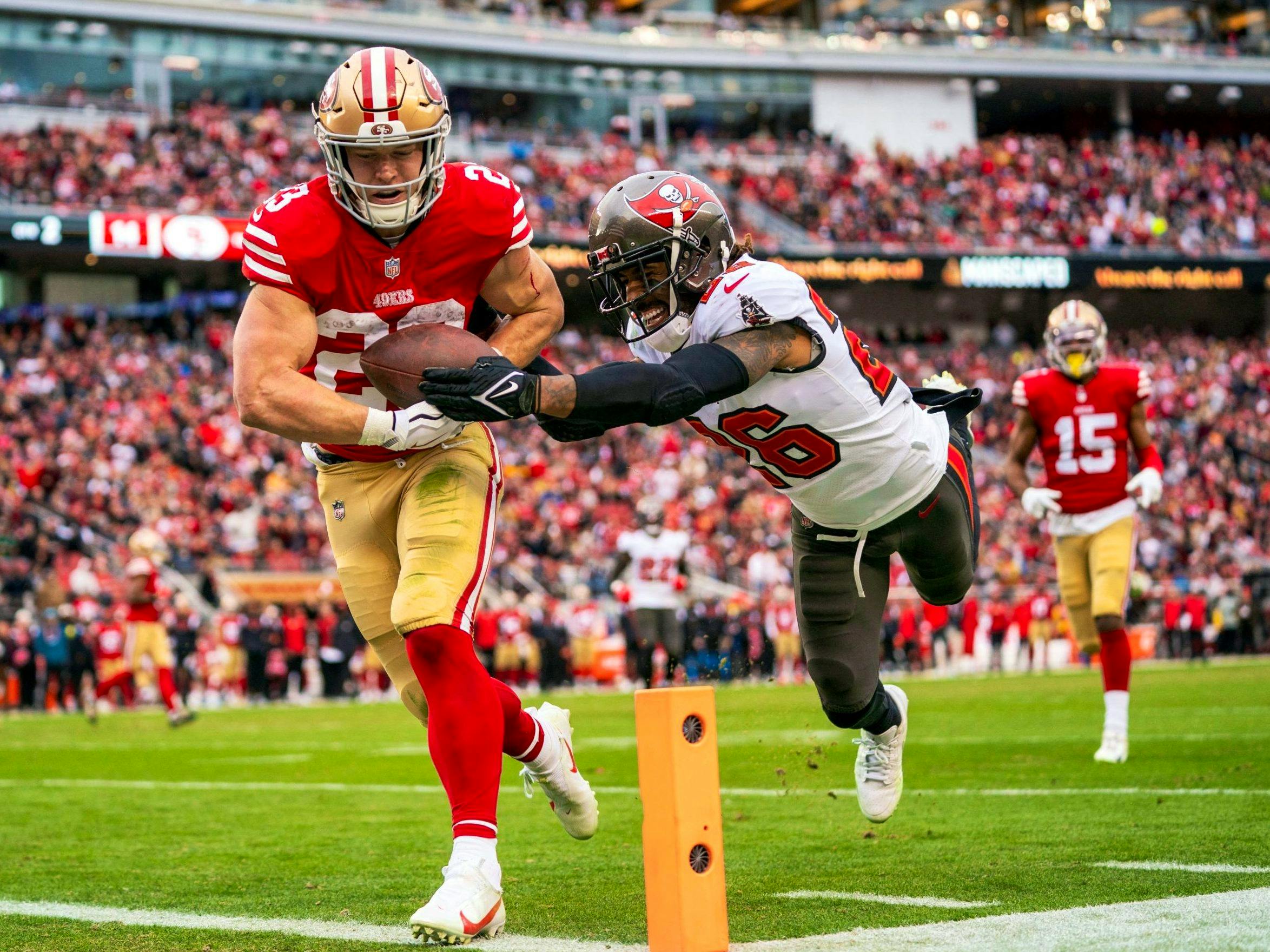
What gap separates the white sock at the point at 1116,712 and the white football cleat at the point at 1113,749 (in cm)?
2

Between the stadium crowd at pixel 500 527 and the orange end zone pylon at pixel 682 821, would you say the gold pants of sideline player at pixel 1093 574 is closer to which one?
the orange end zone pylon at pixel 682 821

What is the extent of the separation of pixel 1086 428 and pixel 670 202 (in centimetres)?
414

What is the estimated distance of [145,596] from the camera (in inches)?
504

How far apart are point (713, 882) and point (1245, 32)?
4338 cm

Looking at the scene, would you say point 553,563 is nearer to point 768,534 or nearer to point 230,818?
point 768,534

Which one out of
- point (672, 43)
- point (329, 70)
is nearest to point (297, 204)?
point (329, 70)

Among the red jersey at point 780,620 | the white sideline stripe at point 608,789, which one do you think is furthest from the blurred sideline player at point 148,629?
the red jersey at point 780,620

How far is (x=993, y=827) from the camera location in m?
4.74

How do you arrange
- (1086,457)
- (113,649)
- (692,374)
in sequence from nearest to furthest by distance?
(692,374)
(1086,457)
(113,649)

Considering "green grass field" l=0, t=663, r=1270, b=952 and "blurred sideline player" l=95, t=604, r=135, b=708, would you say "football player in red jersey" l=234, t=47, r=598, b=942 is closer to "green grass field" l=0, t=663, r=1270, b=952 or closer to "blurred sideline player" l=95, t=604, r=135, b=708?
"green grass field" l=0, t=663, r=1270, b=952

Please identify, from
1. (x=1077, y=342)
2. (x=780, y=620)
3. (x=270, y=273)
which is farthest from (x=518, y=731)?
(x=780, y=620)

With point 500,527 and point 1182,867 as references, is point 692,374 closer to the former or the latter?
point 1182,867

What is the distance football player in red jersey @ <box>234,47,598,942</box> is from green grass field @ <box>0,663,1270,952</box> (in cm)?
38

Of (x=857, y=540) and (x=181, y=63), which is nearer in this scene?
(x=857, y=540)
